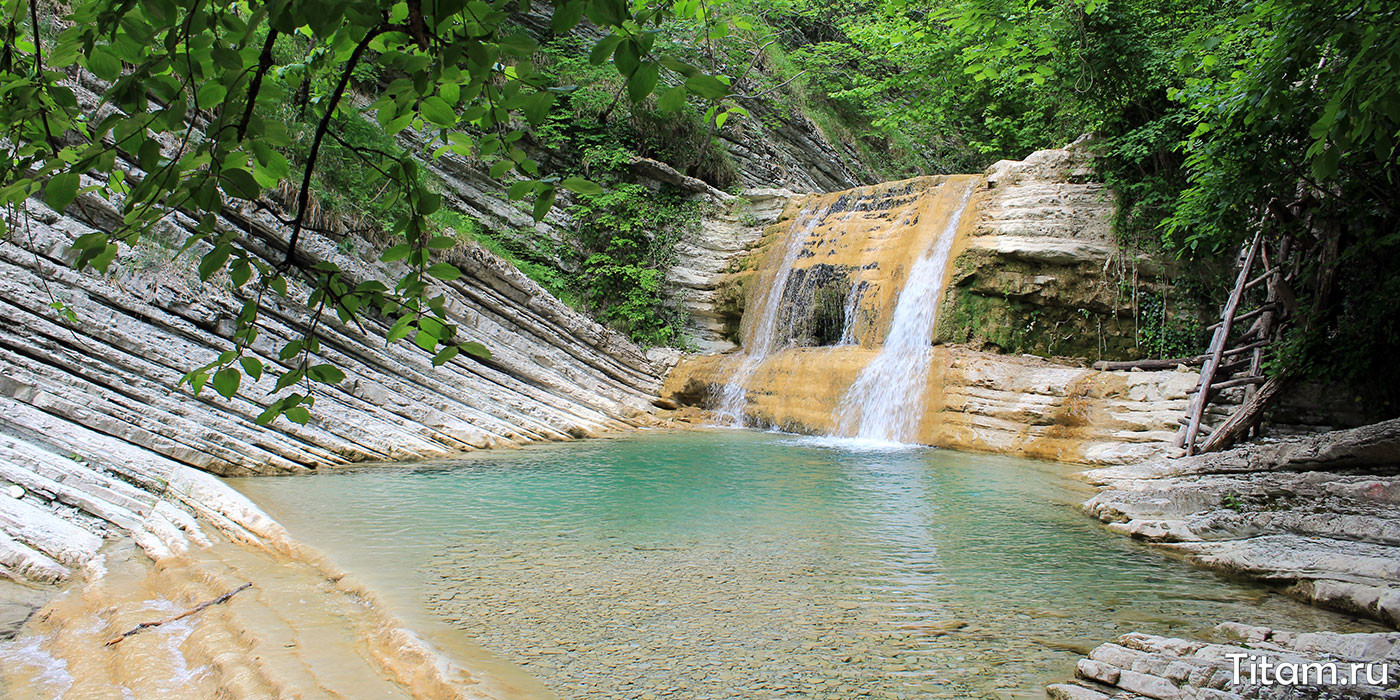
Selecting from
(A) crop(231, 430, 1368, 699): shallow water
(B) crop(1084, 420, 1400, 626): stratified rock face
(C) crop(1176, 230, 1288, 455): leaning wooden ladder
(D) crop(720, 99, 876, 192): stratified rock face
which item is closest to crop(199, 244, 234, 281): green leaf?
(A) crop(231, 430, 1368, 699): shallow water

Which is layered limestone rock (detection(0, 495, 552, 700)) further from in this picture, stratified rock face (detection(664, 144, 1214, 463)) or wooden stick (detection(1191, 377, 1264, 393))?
wooden stick (detection(1191, 377, 1264, 393))

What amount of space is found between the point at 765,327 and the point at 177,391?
9424 millimetres

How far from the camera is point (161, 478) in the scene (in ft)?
17.8

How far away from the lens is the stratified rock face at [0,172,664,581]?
4668 mm

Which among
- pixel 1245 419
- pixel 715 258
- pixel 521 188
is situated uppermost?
pixel 715 258

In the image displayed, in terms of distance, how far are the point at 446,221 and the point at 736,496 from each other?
28.1ft

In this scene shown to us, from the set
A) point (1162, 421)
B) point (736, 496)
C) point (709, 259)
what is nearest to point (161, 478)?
point (736, 496)

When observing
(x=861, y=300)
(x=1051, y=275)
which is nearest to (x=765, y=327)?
(x=861, y=300)


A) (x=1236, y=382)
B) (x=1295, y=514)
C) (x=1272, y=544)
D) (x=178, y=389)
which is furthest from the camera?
(x=1236, y=382)

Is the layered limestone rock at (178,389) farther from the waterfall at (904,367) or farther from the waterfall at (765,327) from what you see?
the waterfall at (904,367)

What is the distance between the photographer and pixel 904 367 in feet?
36.6

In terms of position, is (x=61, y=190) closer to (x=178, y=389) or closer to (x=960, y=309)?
(x=178, y=389)

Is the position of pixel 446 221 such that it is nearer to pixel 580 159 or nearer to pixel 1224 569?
pixel 580 159

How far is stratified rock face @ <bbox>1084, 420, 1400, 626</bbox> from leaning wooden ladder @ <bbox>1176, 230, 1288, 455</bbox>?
3.35 ft
